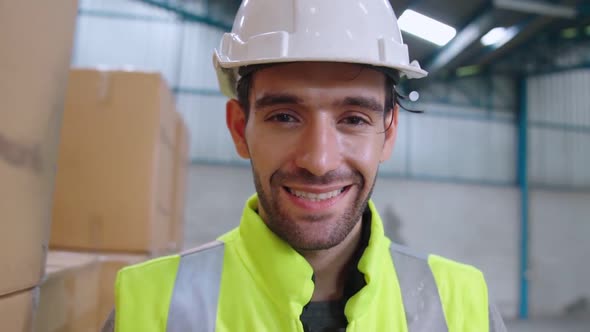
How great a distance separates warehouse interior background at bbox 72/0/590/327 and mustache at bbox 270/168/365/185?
5.94 metres

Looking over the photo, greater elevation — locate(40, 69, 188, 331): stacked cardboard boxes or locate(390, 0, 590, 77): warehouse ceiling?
locate(390, 0, 590, 77): warehouse ceiling

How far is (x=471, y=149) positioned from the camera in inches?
319

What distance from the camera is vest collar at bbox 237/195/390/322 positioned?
96 cm

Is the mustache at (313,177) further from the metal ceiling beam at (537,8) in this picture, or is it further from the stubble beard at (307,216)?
the metal ceiling beam at (537,8)

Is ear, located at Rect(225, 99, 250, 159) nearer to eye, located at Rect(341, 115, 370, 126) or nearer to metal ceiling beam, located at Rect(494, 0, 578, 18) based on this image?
eye, located at Rect(341, 115, 370, 126)

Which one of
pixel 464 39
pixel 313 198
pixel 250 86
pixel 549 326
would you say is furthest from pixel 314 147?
pixel 549 326

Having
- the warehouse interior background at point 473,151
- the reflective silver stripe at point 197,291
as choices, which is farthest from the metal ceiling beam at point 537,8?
the reflective silver stripe at point 197,291

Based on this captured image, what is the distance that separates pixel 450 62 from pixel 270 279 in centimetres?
628

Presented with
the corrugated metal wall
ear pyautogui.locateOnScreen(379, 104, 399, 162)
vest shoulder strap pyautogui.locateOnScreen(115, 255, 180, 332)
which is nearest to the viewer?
vest shoulder strap pyautogui.locateOnScreen(115, 255, 180, 332)

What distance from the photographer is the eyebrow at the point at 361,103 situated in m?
0.99

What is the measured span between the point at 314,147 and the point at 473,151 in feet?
26.0

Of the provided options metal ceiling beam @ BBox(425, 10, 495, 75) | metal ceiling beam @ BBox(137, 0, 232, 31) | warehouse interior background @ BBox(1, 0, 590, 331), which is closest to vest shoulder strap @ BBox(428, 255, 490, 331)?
metal ceiling beam @ BBox(425, 10, 495, 75)

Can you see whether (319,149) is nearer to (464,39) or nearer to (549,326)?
(464,39)

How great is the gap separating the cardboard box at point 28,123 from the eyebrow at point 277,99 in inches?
18.0
